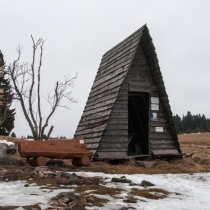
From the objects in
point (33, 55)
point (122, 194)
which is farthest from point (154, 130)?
point (33, 55)

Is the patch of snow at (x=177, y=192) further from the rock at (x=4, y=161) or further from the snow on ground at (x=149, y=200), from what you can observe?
the rock at (x=4, y=161)

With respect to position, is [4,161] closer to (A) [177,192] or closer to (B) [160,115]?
(A) [177,192]

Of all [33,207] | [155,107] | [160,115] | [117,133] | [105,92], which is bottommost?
[33,207]

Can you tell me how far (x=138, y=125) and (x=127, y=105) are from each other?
327cm

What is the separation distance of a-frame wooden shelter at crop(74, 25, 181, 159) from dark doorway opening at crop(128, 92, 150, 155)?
0.68 ft

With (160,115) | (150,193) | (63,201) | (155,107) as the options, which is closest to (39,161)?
(150,193)

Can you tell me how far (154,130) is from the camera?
13.6 meters

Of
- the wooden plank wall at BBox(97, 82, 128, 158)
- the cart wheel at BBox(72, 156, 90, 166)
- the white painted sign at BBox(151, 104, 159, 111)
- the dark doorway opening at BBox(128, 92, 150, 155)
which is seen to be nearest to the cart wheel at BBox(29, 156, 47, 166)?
the cart wheel at BBox(72, 156, 90, 166)

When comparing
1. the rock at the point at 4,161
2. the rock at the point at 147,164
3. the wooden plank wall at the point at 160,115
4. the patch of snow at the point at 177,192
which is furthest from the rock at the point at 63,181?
the wooden plank wall at the point at 160,115

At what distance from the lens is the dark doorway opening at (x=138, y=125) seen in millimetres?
15555

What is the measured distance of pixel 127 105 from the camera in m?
13.2

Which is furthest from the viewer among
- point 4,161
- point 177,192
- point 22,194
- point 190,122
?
point 190,122

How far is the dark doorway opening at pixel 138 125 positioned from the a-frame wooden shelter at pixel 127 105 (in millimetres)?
207

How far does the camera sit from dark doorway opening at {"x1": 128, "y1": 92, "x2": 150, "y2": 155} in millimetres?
15555
